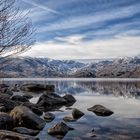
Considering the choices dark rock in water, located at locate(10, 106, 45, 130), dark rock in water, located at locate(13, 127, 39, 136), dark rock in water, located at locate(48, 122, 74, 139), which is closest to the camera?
dark rock in water, located at locate(13, 127, 39, 136)

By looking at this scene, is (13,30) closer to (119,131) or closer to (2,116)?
(2,116)

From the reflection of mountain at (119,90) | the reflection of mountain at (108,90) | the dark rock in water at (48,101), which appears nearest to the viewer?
the dark rock in water at (48,101)

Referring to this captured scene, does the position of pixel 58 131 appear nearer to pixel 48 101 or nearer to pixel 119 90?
pixel 48 101

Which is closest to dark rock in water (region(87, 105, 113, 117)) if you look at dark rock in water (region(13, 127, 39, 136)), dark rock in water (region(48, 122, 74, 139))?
dark rock in water (region(48, 122, 74, 139))

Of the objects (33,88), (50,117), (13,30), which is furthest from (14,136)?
Answer: (33,88)

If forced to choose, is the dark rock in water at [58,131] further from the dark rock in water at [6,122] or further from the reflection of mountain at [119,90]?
the reflection of mountain at [119,90]

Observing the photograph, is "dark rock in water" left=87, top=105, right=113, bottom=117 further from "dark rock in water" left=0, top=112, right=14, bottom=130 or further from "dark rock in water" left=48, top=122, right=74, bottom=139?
"dark rock in water" left=0, top=112, right=14, bottom=130

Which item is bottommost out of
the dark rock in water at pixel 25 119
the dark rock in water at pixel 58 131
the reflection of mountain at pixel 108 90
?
the reflection of mountain at pixel 108 90

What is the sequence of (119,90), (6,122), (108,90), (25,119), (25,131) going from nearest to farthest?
(25,131)
(6,122)
(25,119)
(119,90)
(108,90)

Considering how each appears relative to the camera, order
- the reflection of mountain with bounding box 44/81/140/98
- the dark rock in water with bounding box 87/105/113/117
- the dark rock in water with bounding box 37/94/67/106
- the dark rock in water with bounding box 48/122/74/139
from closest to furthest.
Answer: the dark rock in water with bounding box 48/122/74/139, the dark rock in water with bounding box 87/105/113/117, the dark rock in water with bounding box 37/94/67/106, the reflection of mountain with bounding box 44/81/140/98

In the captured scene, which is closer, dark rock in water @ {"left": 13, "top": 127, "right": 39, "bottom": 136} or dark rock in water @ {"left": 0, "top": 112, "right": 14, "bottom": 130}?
dark rock in water @ {"left": 13, "top": 127, "right": 39, "bottom": 136}

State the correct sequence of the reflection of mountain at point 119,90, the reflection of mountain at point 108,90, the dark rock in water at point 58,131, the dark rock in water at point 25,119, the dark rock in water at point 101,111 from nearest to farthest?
the dark rock in water at point 58,131
the dark rock in water at point 25,119
the dark rock in water at point 101,111
the reflection of mountain at point 119,90
the reflection of mountain at point 108,90

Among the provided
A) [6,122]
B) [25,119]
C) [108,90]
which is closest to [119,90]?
[108,90]

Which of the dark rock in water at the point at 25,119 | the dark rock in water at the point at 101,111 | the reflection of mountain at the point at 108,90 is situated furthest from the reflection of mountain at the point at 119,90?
the dark rock in water at the point at 25,119
